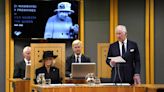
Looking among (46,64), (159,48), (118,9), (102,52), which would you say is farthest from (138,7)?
(46,64)

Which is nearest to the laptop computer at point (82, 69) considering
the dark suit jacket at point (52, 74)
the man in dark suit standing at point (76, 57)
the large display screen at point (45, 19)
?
the dark suit jacket at point (52, 74)

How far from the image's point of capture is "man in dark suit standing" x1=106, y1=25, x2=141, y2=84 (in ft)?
19.6

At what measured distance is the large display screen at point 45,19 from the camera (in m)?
8.38

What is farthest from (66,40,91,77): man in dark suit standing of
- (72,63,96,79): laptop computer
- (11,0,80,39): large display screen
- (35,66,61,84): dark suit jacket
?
(11,0,80,39): large display screen

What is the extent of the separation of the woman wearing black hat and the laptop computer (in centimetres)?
30

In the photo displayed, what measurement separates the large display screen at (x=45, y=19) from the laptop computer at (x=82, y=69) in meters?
2.75

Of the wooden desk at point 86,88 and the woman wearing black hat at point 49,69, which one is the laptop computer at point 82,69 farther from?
the wooden desk at point 86,88

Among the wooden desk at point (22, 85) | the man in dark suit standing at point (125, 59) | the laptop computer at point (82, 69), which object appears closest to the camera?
the laptop computer at point (82, 69)

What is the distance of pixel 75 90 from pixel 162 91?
101 centimetres

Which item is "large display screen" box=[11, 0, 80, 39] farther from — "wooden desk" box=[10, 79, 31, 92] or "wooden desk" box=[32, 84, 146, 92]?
"wooden desk" box=[32, 84, 146, 92]

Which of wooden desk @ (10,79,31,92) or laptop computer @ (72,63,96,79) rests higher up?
laptop computer @ (72,63,96,79)

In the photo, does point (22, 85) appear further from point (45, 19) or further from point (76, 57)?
point (45, 19)

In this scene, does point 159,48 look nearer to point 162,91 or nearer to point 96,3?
point 96,3

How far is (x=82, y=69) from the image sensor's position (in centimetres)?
583
